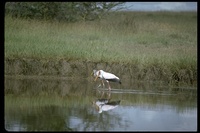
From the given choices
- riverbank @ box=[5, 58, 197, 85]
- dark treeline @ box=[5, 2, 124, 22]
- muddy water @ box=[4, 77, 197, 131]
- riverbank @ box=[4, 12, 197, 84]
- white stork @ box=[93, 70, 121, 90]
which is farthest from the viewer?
dark treeline @ box=[5, 2, 124, 22]

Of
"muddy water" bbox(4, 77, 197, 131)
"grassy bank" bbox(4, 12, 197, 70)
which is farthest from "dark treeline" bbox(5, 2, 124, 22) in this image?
"muddy water" bbox(4, 77, 197, 131)

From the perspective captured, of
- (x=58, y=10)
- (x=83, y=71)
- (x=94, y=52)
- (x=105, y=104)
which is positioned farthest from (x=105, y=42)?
(x=105, y=104)

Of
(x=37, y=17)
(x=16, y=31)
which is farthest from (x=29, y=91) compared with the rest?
(x=37, y=17)

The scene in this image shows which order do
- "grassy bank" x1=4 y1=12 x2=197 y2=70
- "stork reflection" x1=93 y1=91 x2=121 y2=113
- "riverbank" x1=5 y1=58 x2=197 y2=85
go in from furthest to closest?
"grassy bank" x1=4 y1=12 x2=197 y2=70 → "riverbank" x1=5 y1=58 x2=197 y2=85 → "stork reflection" x1=93 y1=91 x2=121 y2=113

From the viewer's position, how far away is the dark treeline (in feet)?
76.8

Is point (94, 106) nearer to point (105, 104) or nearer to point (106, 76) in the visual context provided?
point (105, 104)

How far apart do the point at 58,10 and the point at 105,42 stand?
247 inches

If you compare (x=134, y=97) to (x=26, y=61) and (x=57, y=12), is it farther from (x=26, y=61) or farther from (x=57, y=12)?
(x=57, y=12)

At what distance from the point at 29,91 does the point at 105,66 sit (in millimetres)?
3452

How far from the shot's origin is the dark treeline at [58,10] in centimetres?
2342

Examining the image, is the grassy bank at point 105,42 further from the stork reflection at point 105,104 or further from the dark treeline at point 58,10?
the stork reflection at point 105,104

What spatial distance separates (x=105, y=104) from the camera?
37.5 ft

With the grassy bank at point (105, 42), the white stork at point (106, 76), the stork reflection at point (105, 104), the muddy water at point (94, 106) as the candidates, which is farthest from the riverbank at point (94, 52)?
the stork reflection at point (105, 104)

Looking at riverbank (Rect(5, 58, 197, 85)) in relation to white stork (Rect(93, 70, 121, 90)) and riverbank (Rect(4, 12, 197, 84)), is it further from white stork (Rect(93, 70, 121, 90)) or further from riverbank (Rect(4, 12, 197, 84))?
white stork (Rect(93, 70, 121, 90))
